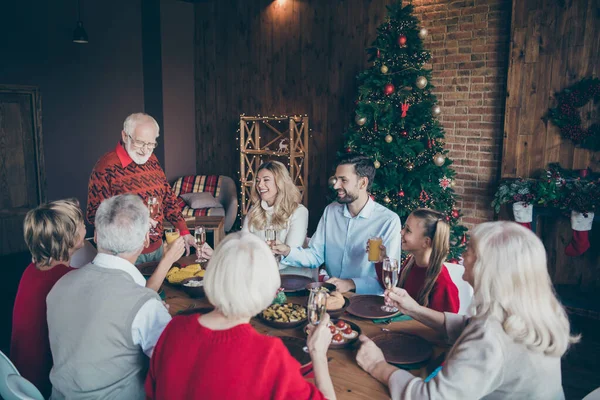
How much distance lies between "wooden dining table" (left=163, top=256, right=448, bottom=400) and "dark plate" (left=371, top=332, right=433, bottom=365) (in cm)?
3

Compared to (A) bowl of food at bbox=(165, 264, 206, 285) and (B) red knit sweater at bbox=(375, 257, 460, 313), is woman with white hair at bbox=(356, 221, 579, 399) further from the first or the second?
(A) bowl of food at bbox=(165, 264, 206, 285)

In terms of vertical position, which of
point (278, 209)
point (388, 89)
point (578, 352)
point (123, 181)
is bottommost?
point (578, 352)

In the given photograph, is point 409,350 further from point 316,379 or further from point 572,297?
point 572,297

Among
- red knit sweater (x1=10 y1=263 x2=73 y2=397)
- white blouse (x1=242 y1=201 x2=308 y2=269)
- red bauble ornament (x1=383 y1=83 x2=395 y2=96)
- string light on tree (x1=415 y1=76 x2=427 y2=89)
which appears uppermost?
string light on tree (x1=415 y1=76 x2=427 y2=89)

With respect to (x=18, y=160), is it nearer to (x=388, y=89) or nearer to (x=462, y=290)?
(x=388, y=89)

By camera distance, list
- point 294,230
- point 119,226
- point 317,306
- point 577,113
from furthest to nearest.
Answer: point 577,113 → point 294,230 → point 119,226 → point 317,306

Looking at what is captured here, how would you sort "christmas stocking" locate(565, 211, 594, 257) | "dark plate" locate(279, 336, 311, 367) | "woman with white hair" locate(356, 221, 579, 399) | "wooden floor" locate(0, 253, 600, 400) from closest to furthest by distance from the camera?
"woman with white hair" locate(356, 221, 579, 399), "dark plate" locate(279, 336, 311, 367), "wooden floor" locate(0, 253, 600, 400), "christmas stocking" locate(565, 211, 594, 257)

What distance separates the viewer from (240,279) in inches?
53.0

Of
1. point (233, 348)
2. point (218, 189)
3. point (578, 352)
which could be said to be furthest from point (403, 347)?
point (218, 189)

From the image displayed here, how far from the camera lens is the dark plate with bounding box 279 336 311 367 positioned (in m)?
1.73

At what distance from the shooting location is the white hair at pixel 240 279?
52.9 inches

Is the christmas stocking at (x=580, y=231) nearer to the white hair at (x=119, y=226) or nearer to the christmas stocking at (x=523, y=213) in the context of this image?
the christmas stocking at (x=523, y=213)

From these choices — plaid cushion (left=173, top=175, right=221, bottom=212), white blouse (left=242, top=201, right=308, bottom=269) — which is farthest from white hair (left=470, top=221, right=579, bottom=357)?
plaid cushion (left=173, top=175, right=221, bottom=212)

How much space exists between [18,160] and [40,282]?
15.7ft
